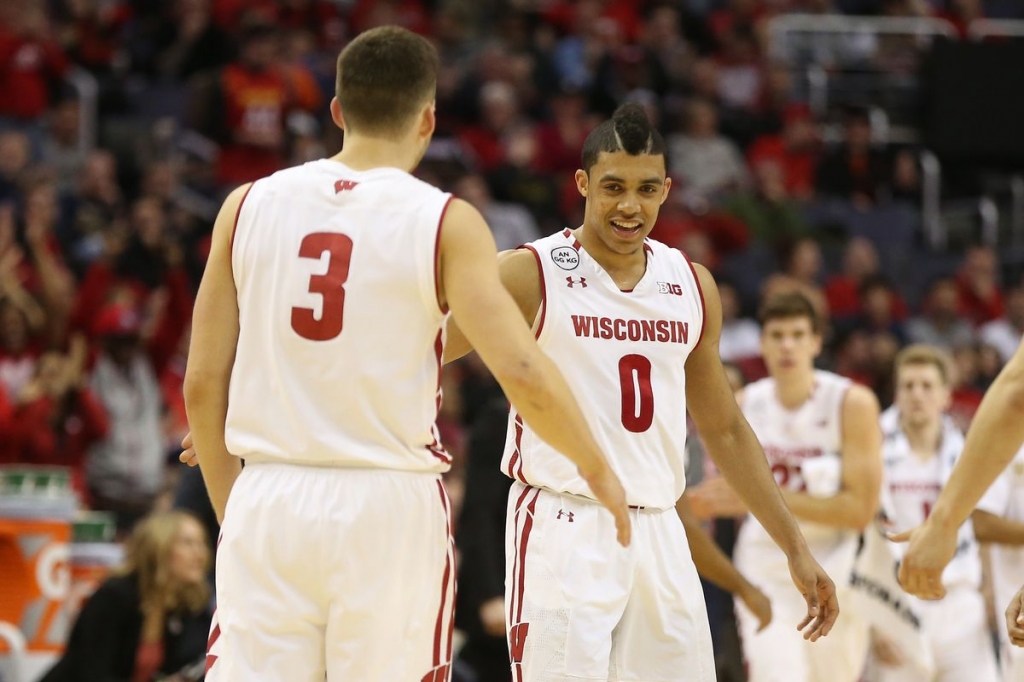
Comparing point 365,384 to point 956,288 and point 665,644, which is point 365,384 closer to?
point 665,644

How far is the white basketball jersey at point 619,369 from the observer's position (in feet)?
16.5

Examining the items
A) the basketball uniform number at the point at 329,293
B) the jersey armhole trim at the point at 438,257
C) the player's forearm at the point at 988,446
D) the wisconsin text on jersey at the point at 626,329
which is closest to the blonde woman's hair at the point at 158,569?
the wisconsin text on jersey at the point at 626,329

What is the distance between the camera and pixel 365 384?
421 cm

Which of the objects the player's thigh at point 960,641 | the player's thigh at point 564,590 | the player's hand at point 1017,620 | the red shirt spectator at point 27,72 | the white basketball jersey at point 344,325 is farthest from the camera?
the red shirt spectator at point 27,72

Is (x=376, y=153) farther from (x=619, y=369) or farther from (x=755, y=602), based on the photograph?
(x=755, y=602)

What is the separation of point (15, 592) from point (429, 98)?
5.42m

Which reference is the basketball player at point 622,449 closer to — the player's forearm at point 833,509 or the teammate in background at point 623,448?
the teammate in background at point 623,448

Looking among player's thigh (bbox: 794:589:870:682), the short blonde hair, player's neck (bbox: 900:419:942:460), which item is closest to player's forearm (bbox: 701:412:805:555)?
player's thigh (bbox: 794:589:870:682)

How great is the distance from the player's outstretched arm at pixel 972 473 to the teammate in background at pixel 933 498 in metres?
2.84

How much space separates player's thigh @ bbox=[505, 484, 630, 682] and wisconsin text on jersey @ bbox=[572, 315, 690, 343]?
0.56 m

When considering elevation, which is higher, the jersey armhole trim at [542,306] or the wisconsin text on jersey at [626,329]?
the jersey armhole trim at [542,306]

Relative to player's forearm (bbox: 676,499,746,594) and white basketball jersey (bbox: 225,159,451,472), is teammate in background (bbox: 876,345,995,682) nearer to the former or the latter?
player's forearm (bbox: 676,499,746,594)

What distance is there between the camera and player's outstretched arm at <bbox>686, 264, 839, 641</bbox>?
5.27 m

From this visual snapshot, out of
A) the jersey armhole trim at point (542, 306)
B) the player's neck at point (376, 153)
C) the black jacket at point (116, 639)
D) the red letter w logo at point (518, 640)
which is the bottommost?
the black jacket at point (116, 639)
